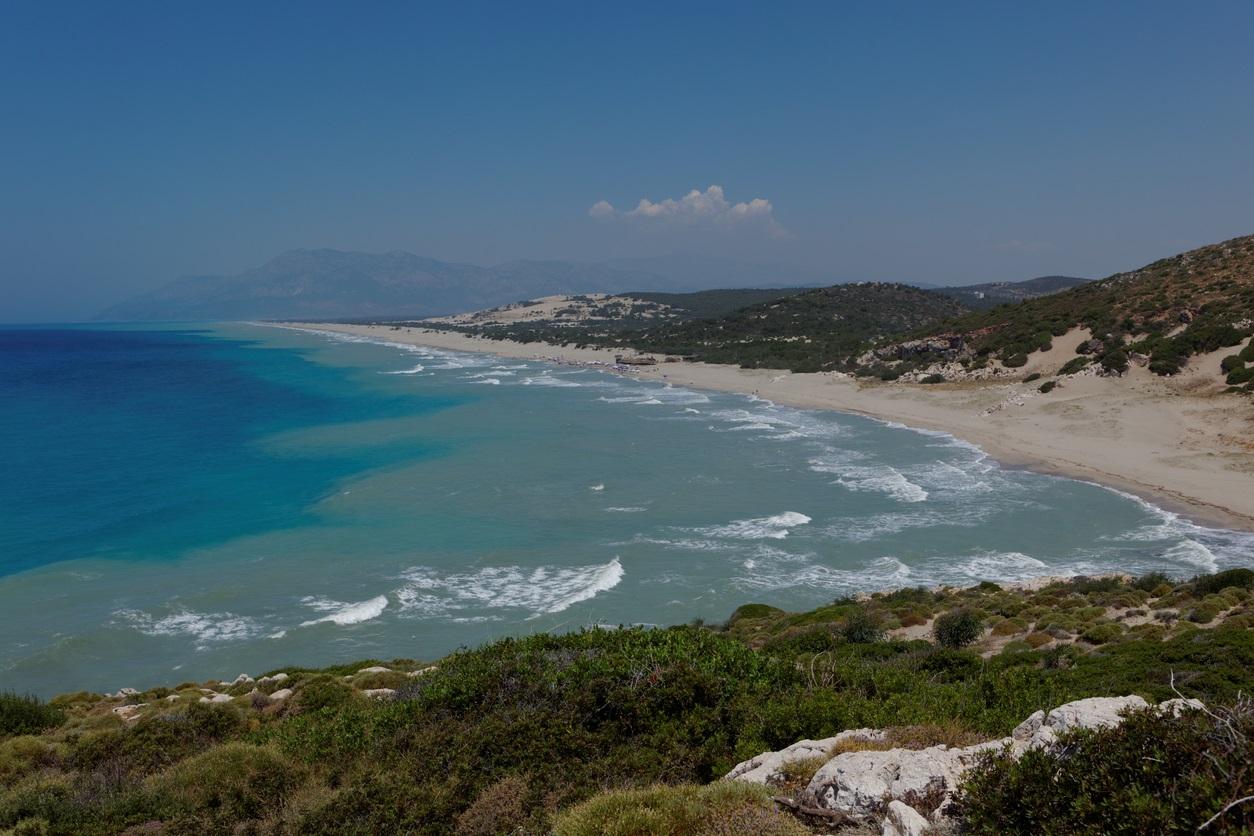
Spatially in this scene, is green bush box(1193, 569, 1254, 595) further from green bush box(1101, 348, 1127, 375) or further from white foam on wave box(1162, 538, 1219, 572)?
green bush box(1101, 348, 1127, 375)

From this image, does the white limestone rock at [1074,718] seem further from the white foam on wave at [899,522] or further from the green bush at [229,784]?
the white foam on wave at [899,522]

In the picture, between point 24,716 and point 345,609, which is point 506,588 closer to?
point 345,609

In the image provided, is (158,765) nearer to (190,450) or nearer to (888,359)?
Result: (190,450)

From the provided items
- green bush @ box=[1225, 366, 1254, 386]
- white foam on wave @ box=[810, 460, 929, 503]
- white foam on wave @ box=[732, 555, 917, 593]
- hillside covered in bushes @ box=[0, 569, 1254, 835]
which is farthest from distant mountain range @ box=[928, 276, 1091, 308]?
hillside covered in bushes @ box=[0, 569, 1254, 835]

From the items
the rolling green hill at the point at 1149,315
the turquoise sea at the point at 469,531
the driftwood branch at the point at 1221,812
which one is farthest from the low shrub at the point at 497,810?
the rolling green hill at the point at 1149,315

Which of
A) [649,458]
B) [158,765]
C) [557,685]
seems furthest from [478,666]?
[649,458]
